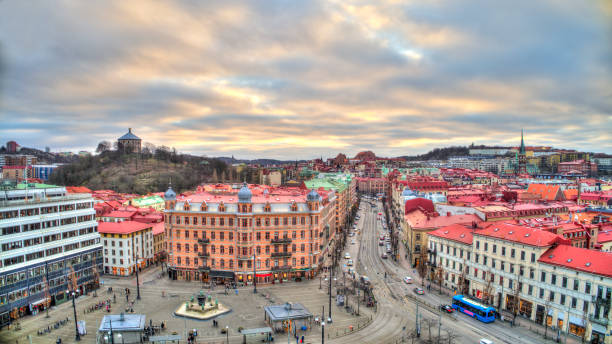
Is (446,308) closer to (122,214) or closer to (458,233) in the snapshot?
(458,233)

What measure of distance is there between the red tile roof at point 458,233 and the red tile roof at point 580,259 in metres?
14.9

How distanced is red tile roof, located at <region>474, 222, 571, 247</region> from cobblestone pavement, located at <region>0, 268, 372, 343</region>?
1069 inches

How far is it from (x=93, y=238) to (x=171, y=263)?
1637cm

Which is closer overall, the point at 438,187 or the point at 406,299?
the point at 406,299

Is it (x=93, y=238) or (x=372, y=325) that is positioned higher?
(x=93, y=238)

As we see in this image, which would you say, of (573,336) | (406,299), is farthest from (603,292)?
(406,299)

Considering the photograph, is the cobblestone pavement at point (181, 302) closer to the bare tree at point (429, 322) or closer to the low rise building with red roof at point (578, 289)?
the bare tree at point (429, 322)

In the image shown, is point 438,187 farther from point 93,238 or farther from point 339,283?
point 93,238

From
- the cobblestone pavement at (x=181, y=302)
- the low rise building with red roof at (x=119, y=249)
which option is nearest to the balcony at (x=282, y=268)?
the cobblestone pavement at (x=181, y=302)

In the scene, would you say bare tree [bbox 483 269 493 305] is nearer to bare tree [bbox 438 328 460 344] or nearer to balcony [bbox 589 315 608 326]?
bare tree [bbox 438 328 460 344]

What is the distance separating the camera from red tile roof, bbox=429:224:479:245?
72.9 meters

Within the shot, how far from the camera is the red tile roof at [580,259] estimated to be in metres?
51.5

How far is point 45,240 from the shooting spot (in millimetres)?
65938

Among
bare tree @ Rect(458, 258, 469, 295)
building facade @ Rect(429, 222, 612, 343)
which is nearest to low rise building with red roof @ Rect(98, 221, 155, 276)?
building facade @ Rect(429, 222, 612, 343)
